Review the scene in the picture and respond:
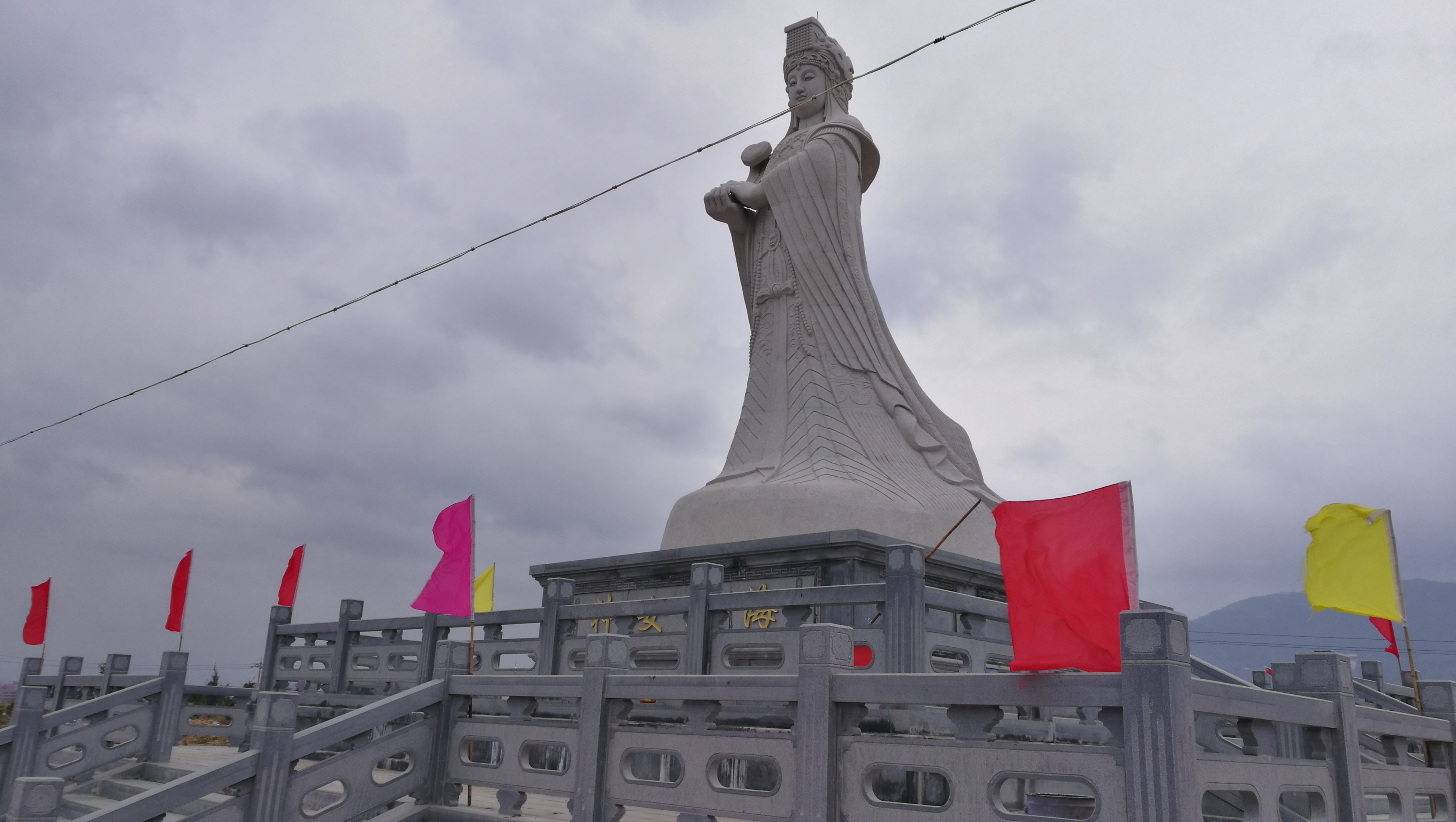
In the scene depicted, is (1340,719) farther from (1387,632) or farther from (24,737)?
(24,737)

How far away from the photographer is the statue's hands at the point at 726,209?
12000 millimetres

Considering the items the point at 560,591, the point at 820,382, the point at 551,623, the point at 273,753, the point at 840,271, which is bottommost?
the point at 273,753

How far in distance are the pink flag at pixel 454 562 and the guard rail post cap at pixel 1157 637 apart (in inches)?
194

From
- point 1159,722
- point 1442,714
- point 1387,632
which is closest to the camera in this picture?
point 1159,722

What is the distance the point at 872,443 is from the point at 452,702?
5.26 meters

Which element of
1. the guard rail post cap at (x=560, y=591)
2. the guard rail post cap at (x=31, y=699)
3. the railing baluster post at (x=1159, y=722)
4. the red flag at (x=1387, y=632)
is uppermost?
the guard rail post cap at (x=560, y=591)

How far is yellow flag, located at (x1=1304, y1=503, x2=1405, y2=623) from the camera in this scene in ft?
19.2

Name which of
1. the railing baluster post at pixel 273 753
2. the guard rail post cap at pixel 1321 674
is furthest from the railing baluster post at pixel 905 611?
the railing baluster post at pixel 273 753

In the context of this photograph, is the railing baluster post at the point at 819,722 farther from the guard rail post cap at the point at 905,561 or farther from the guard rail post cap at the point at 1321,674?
the guard rail post cap at the point at 1321,674

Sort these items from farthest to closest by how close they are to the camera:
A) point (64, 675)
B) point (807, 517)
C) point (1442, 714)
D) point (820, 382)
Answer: point (64, 675)
point (820, 382)
point (807, 517)
point (1442, 714)

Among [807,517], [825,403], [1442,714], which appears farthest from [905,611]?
[825,403]

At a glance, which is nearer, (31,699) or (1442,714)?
(1442,714)

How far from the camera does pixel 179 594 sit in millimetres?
11844

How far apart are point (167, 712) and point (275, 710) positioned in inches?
225
